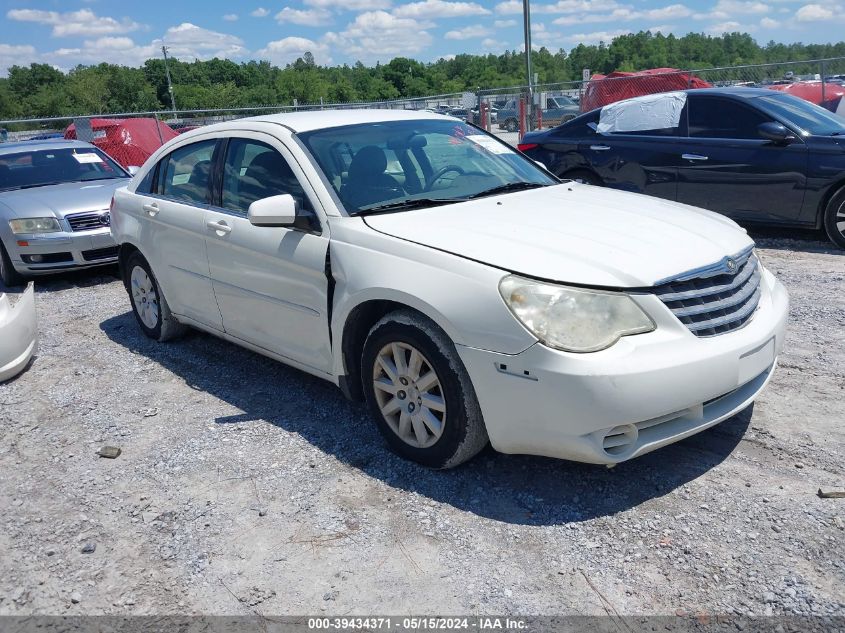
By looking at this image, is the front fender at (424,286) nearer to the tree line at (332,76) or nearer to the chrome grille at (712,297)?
the chrome grille at (712,297)

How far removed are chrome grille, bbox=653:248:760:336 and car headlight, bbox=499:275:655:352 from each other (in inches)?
6.9

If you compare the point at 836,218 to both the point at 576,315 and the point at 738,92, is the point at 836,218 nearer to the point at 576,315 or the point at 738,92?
the point at 738,92

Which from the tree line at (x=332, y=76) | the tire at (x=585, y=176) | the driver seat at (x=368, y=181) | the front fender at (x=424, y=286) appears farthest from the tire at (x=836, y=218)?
the tree line at (x=332, y=76)

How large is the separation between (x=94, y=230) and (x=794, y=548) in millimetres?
7407

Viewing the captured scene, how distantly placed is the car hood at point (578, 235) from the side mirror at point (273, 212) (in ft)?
1.45

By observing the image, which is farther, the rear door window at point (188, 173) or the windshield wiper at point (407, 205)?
the rear door window at point (188, 173)

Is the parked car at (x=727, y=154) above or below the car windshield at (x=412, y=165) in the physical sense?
below

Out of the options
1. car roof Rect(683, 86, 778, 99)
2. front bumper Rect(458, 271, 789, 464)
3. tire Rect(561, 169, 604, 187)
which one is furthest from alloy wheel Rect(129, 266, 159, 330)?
car roof Rect(683, 86, 778, 99)

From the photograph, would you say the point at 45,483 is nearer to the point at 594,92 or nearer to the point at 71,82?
the point at 594,92

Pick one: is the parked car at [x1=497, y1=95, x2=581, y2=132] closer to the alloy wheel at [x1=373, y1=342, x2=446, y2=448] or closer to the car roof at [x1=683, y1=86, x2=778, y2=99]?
the car roof at [x1=683, y1=86, x2=778, y2=99]

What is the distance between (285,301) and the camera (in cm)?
415

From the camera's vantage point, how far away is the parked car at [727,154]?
24.2 feet

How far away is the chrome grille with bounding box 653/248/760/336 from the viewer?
124 inches

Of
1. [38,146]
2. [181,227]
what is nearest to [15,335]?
[181,227]
